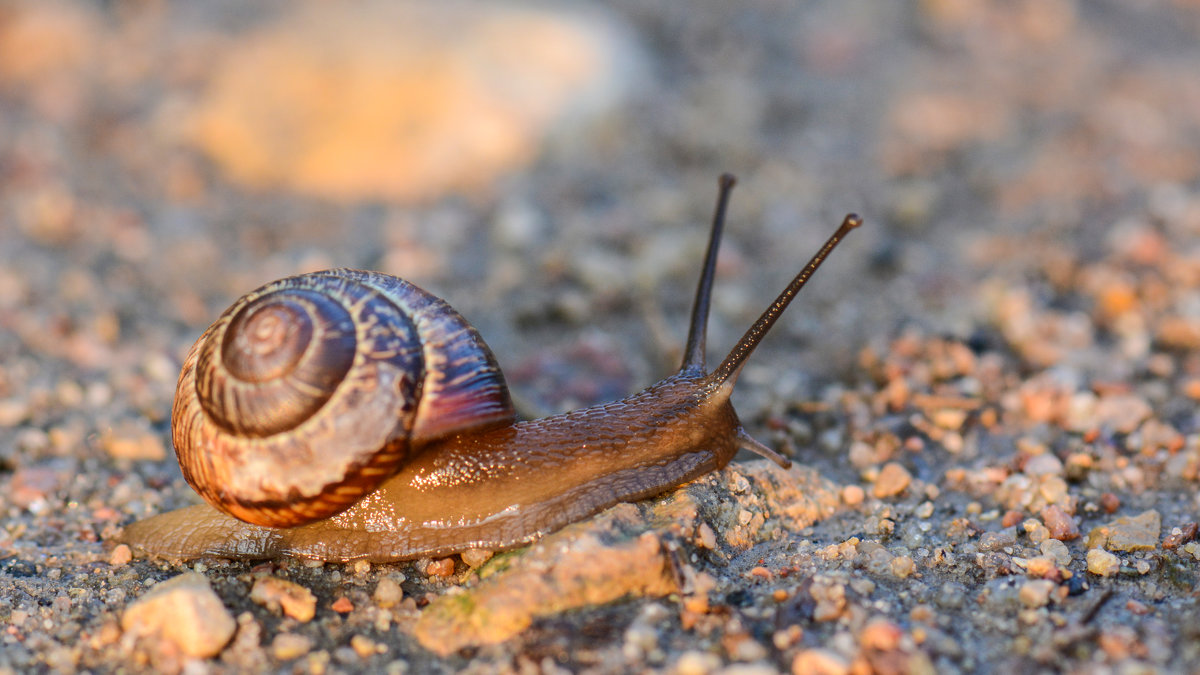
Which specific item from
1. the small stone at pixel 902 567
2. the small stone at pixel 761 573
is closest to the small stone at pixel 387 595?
the small stone at pixel 761 573

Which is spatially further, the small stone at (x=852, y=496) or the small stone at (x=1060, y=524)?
the small stone at (x=852, y=496)

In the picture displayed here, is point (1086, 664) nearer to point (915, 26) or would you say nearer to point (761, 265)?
point (761, 265)

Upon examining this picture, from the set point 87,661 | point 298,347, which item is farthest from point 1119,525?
point 87,661

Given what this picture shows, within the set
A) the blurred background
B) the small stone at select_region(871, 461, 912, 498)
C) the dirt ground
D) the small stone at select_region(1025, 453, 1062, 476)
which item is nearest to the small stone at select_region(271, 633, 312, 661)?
the dirt ground

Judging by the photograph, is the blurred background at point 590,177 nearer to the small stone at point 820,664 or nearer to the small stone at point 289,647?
the small stone at point 289,647

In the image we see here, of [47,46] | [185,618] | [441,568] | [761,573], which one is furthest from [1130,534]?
[47,46]
